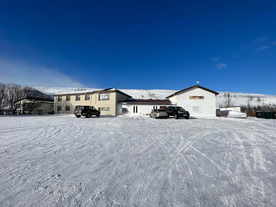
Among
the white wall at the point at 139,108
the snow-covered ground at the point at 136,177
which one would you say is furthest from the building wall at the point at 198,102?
the snow-covered ground at the point at 136,177

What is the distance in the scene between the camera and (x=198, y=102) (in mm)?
26141

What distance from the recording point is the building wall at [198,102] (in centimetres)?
2581

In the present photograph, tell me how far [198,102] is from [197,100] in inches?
18.1

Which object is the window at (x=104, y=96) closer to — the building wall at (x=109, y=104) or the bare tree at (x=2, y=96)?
the building wall at (x=109, y=104)

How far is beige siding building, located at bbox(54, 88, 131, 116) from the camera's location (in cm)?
2744

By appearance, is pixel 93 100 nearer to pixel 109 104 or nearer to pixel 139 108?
pixel 109 104

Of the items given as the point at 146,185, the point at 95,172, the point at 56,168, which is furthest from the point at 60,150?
the point at 146,185

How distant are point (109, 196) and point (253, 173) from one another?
328cm

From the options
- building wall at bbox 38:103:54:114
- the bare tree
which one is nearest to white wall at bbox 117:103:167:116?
building wall at bbox 38:103:54:114

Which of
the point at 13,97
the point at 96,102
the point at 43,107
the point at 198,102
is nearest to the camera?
the point at 198,102

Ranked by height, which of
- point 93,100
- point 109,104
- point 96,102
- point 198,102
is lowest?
point 109,104

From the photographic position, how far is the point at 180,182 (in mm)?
2537

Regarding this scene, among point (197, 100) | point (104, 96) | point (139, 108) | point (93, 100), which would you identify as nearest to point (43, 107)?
point (93, 100)

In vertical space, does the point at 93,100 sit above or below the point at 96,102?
above
